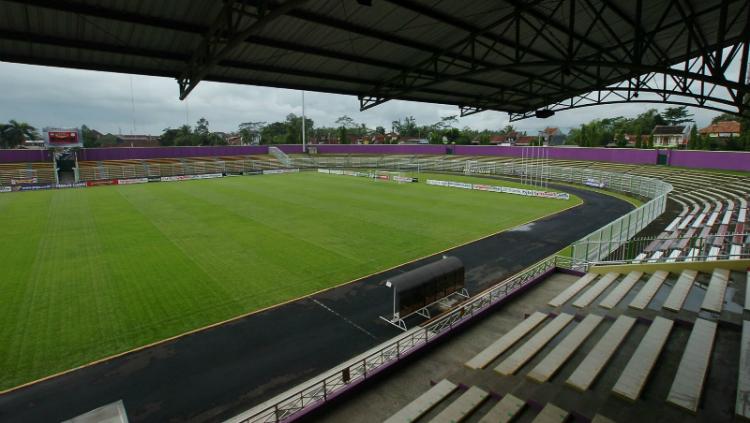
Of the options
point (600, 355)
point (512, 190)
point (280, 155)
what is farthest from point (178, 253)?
point (280, 155)

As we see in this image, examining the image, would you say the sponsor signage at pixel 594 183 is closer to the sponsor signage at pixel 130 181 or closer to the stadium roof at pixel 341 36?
the stadium roof at pixel 341 36

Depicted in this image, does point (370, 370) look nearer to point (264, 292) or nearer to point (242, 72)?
point (264, 292)

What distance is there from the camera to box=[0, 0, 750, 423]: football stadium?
22.5 ft

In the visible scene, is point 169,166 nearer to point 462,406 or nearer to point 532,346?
point 532,346

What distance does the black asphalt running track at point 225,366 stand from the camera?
779 centimetres

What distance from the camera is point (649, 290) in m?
9.88

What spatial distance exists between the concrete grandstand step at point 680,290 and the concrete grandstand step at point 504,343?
286 centimetres

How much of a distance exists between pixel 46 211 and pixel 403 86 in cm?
2916

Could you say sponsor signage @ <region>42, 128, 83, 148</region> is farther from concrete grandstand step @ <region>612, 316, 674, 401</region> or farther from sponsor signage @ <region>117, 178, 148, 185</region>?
concrete grandstand step @ <region>612, 316, 674, 401</region>

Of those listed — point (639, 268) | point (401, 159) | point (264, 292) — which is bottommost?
point (264, 292)

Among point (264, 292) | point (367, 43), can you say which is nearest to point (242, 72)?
point (367, 43)

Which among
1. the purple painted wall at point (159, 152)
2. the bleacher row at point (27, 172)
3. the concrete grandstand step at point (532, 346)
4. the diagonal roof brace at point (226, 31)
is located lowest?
the concrete grandstand step at point (532, 346)

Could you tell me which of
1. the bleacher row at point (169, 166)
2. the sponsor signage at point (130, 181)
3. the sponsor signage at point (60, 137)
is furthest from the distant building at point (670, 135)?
the sponsor signage at point (60, 137)

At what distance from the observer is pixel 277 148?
248 feet
